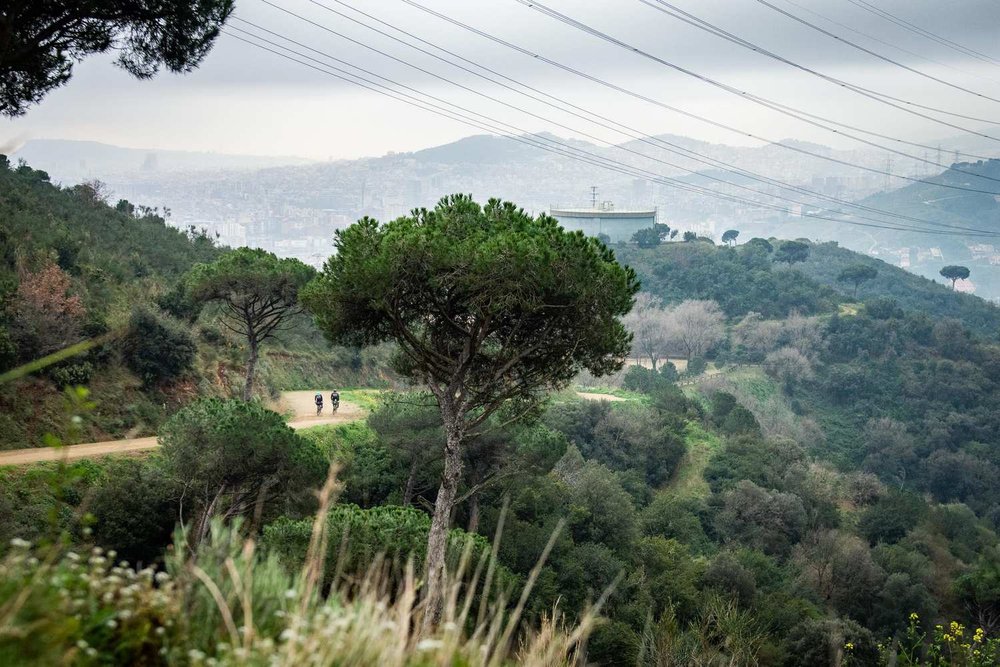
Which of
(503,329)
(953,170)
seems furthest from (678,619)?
(953,170)

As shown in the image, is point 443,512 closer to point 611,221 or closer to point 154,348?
point 154,348

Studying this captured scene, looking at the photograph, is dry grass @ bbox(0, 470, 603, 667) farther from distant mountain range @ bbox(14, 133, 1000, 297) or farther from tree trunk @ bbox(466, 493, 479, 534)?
distant mountain range @ bbox(14, 133, 1000, 297)

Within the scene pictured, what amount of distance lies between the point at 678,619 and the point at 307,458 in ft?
28.9

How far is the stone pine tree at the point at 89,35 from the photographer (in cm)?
1121

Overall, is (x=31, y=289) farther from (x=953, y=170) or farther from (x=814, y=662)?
(x=953, y=170)

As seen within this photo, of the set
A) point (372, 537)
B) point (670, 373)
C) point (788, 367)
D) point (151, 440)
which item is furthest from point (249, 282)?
point (788, 367)

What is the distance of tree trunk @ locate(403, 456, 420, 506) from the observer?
60.3 feet

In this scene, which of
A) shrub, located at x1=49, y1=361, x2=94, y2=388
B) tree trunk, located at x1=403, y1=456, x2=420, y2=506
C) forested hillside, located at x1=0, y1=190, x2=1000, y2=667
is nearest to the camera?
forested hillside, located at x1=0, y1=190, x2=1000, y2=667

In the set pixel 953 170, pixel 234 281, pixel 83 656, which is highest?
pixel 953 170

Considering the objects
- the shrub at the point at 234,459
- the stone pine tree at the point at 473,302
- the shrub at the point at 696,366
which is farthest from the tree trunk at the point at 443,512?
the shrub at the point at 696,366

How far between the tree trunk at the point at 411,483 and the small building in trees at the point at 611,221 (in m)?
79.9

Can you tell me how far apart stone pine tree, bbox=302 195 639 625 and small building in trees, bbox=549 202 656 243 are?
8434cm

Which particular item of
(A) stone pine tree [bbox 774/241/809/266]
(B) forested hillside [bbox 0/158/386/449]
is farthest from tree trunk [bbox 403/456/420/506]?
(A) stone pine tree [bbox 774/241/809/266]

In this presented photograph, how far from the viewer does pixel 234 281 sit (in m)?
20.5
